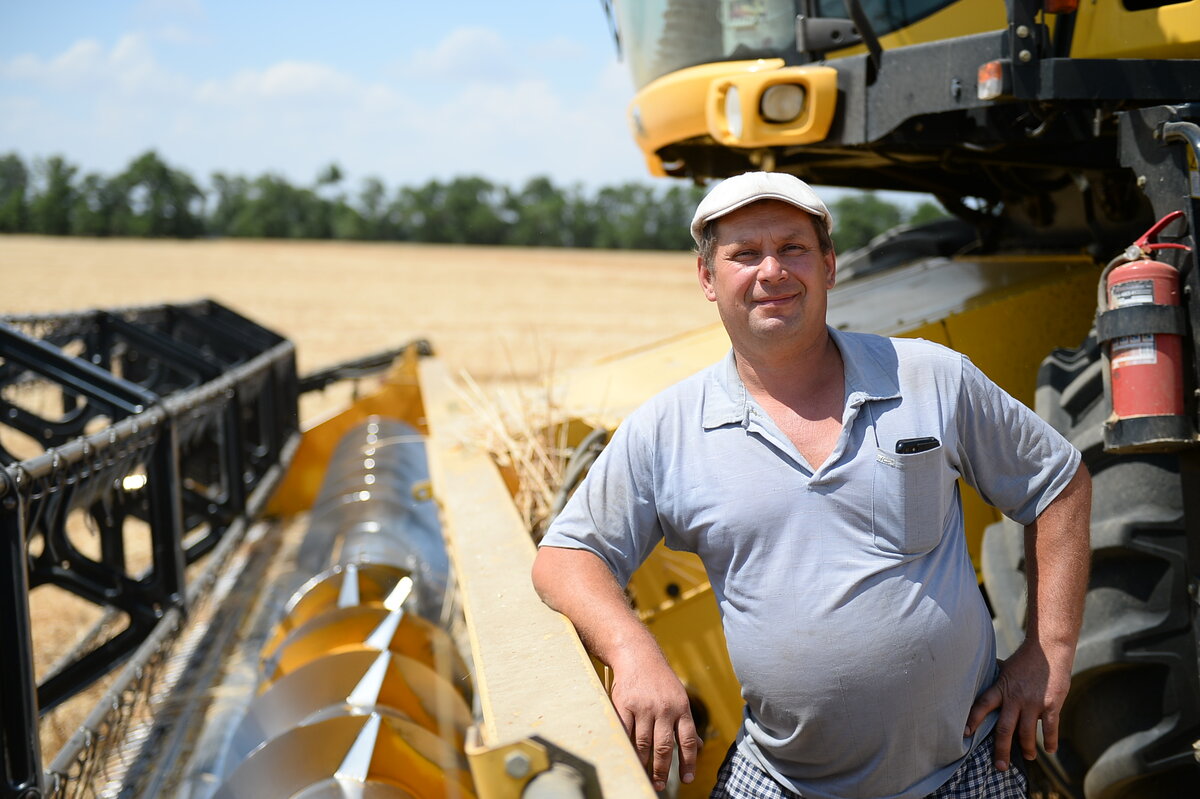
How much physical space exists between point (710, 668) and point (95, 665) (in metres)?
1.83

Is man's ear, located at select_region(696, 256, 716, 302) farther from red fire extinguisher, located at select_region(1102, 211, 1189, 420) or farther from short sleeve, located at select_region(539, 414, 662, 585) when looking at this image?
red fire extinguisher, located at select_region(1102, 211, 1189, 420)

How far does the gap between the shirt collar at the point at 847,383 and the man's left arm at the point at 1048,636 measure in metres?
0.34

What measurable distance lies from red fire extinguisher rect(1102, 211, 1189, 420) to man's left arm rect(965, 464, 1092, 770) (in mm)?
304

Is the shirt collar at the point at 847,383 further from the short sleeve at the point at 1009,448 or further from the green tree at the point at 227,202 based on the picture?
the green tree at the point at 227,202

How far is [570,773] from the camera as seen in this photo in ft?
4.21

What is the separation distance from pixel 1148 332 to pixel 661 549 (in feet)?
4.17

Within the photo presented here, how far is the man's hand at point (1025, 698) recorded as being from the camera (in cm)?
166

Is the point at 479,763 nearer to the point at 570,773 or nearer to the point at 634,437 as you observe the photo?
the point at 570,773

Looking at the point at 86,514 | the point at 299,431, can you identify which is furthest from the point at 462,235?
the point at 86,514

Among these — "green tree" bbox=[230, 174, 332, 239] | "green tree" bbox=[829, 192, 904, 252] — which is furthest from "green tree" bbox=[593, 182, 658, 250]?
"green tree" bbox=[829, 192, 904, 252]

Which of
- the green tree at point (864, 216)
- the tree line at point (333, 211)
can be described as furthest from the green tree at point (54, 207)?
the green tree at point (864, 216)

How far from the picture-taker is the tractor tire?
6.88 ft

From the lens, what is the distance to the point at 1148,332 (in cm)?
190

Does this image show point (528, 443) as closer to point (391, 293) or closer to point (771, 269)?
point (771, 269)
